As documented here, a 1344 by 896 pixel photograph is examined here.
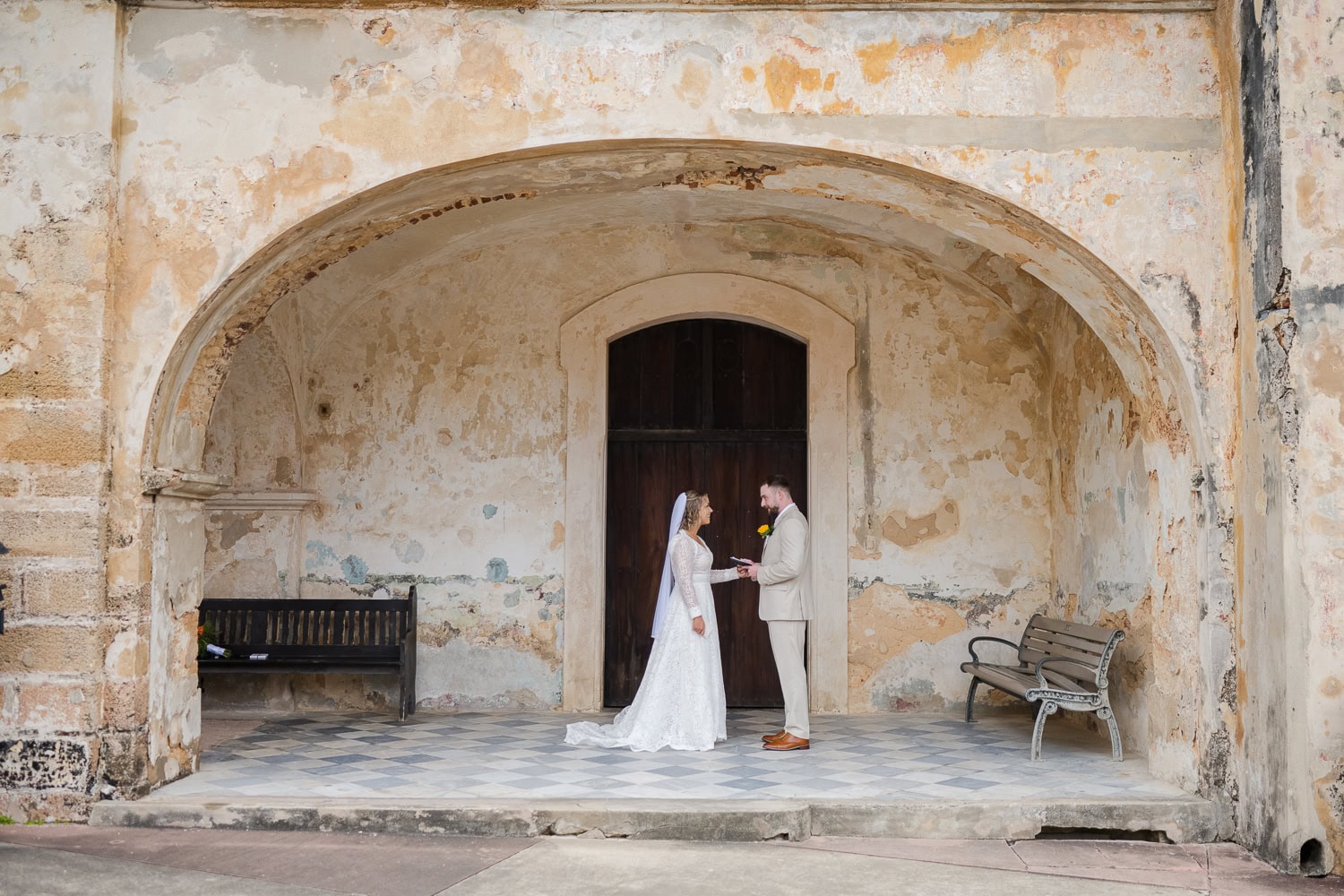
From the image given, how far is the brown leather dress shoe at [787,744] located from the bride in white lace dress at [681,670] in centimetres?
33

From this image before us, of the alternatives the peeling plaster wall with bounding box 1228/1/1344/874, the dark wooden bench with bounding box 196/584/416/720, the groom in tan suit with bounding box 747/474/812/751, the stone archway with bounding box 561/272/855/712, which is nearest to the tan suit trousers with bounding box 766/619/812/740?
the groom in tan suit with bounding box 747/474/812/751

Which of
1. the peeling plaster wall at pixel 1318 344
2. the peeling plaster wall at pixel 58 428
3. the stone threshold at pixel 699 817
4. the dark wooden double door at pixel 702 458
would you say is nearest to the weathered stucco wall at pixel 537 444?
the dark wooden double door at pixel 702 458

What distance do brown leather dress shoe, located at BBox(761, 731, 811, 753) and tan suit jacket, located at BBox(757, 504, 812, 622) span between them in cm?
65

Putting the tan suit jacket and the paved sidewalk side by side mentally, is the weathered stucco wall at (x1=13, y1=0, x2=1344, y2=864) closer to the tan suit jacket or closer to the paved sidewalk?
the paved sidewalk

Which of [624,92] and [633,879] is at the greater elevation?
[624,92]

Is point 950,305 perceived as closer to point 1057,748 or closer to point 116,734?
point 1057,748

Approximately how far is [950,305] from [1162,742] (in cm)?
343

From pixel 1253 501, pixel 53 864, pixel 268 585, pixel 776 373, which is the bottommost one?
pixel 53 864

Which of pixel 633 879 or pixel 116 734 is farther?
pixel 116 734

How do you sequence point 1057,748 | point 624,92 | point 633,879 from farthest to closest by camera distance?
point 1057,748, point 624,92, point 633,879

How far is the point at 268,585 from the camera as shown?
26.2 feet

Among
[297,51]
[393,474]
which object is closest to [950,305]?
[393,474]

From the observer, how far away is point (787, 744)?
21.4 ft

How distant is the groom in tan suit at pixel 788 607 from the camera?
6555 mm
